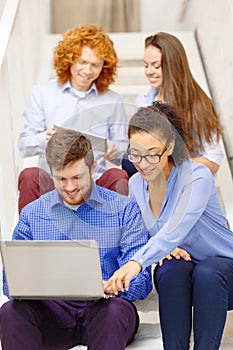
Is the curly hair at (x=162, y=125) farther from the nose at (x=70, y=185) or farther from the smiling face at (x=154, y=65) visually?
the smiling face at (x=154, y=65)

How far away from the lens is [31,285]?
6.81 ft

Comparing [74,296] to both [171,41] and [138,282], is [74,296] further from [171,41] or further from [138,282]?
[171,41]

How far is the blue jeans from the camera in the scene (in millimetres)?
2107

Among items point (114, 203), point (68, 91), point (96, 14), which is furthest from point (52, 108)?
point (96, 14)

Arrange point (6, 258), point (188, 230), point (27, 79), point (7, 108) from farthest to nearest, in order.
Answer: point (27, 79) < point (7, 108) < point (188, 230) < point (6, 258)

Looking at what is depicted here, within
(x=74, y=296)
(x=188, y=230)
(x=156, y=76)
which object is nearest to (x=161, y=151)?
(x=188, y=230)

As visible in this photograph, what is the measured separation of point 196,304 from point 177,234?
0.61 ft

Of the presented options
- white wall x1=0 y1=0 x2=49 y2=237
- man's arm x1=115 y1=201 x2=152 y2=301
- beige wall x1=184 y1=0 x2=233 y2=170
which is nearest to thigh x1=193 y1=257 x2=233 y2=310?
man's arm x1=115 y1=201 x2=152 y2=301

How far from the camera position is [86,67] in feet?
9.71

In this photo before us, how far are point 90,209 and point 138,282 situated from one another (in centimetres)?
23

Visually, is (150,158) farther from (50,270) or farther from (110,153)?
(50,270)

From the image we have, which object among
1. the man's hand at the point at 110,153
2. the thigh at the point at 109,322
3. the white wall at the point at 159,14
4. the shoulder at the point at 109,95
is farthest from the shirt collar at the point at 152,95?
the white wall at the point at 159,14

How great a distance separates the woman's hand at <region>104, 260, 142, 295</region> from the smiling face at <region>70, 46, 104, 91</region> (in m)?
1.01

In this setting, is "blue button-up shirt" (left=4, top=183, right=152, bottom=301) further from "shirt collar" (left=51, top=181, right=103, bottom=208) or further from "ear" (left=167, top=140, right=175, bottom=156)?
"ear" (left=167, top=140, right=175, bottom=156)
